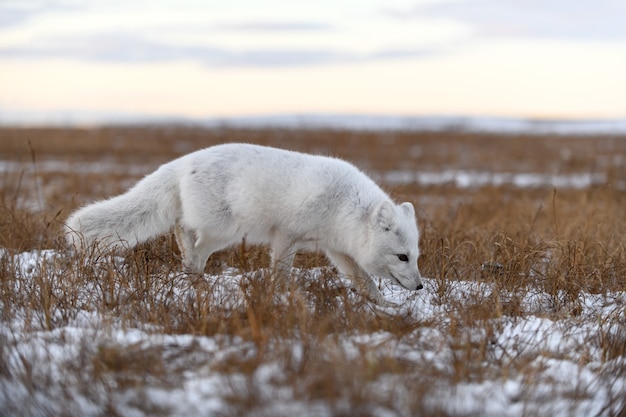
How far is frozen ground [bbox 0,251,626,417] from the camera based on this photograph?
255 cm

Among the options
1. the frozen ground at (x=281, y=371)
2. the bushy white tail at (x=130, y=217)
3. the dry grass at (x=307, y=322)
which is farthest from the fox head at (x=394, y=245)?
the bushy white tail at (x=130, y=217)

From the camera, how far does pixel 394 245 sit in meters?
4.10

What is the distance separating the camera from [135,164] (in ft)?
46.6

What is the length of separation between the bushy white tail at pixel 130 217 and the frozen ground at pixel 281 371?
2.40ft

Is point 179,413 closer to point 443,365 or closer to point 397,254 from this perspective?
point 443,365

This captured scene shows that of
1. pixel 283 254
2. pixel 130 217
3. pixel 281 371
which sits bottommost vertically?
pixel 281 371

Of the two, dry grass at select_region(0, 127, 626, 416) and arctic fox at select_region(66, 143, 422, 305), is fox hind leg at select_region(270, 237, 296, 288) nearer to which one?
arctic fox at select_region(66, 143, 422, 305)

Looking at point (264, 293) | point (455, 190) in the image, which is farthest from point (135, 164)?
point (264, 293)

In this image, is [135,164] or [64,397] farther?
[135,164]

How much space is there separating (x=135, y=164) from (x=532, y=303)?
11.7m

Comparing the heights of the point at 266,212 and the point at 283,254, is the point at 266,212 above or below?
above

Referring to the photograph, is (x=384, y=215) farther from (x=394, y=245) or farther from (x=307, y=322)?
(x=307, y=322)

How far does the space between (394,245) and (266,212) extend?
90cm

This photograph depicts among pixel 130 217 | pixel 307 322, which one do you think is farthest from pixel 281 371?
pixel 130 217
